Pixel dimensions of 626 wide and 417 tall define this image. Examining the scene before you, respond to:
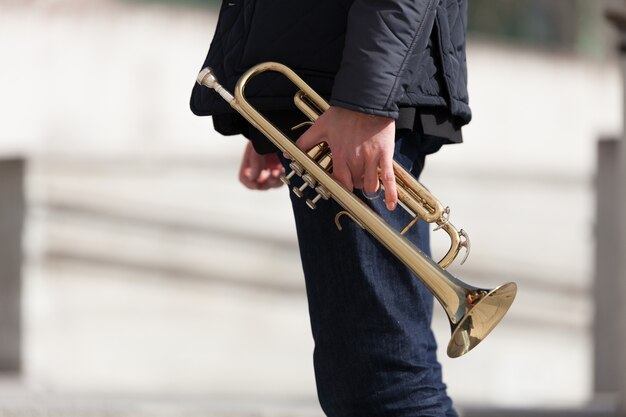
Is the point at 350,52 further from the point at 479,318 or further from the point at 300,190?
the point at 479,318

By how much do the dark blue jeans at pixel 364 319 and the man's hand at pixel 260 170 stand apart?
48 centimetres

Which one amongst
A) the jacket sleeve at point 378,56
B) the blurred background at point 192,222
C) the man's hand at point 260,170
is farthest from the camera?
the blurred background at point 192,222

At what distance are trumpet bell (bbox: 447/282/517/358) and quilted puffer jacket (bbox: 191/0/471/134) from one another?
1.16 ft

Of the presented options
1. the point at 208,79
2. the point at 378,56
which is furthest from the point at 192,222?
the point at 378,56

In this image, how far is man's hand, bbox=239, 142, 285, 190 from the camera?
2633 mm

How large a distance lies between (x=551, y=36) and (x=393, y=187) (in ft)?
21.7

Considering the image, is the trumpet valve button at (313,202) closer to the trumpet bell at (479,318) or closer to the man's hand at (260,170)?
the trumpet bell at (479,318)

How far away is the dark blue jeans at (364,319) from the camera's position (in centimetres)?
209

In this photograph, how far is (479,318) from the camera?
6.76 ft

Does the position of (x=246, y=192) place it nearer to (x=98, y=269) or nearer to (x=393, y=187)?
(x=98, y=269)

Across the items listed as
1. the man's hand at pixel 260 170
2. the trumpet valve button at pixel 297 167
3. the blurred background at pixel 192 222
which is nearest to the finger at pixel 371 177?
the trumpet valve button at pixel 297 167

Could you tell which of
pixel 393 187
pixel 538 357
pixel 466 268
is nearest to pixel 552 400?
pixel 538 357

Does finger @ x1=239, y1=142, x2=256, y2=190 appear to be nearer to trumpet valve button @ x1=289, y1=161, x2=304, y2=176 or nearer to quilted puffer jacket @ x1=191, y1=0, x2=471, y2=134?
quilted puffer jacket @ x1=191, y1=0, x2=471, y2=134

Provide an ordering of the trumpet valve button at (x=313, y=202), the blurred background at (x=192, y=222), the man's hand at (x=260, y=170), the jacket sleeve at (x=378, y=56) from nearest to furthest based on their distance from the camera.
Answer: the jacket sleeve at (x=378, y=56) < the trumpet valve button at (x=313, y=202) < the man's hand at (x=260, y=170) < the blurred background at (x=192, y=222)
